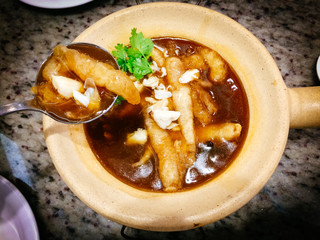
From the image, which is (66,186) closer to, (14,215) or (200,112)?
(14,215)

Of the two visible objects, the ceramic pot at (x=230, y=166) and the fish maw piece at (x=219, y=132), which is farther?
the fish maw piece at (x=219, y=132)

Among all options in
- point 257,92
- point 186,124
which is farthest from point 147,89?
point 257,92

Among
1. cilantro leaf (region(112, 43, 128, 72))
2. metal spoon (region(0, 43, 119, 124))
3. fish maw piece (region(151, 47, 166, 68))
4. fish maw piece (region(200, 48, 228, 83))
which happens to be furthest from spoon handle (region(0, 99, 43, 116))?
fish maw piece (region(200, 48, 228, 83))

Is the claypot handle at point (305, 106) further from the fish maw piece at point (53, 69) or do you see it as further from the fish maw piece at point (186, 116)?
the fish maw piece at point (53, 69)

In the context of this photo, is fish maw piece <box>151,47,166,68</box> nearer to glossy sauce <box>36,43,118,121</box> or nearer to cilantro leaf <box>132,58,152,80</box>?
cilantro leaf <box>132,58,152,80</box>

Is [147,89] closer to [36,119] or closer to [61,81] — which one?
[61,81]

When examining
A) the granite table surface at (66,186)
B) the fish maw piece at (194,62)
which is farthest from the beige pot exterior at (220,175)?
the granite table surface at (66,186)
